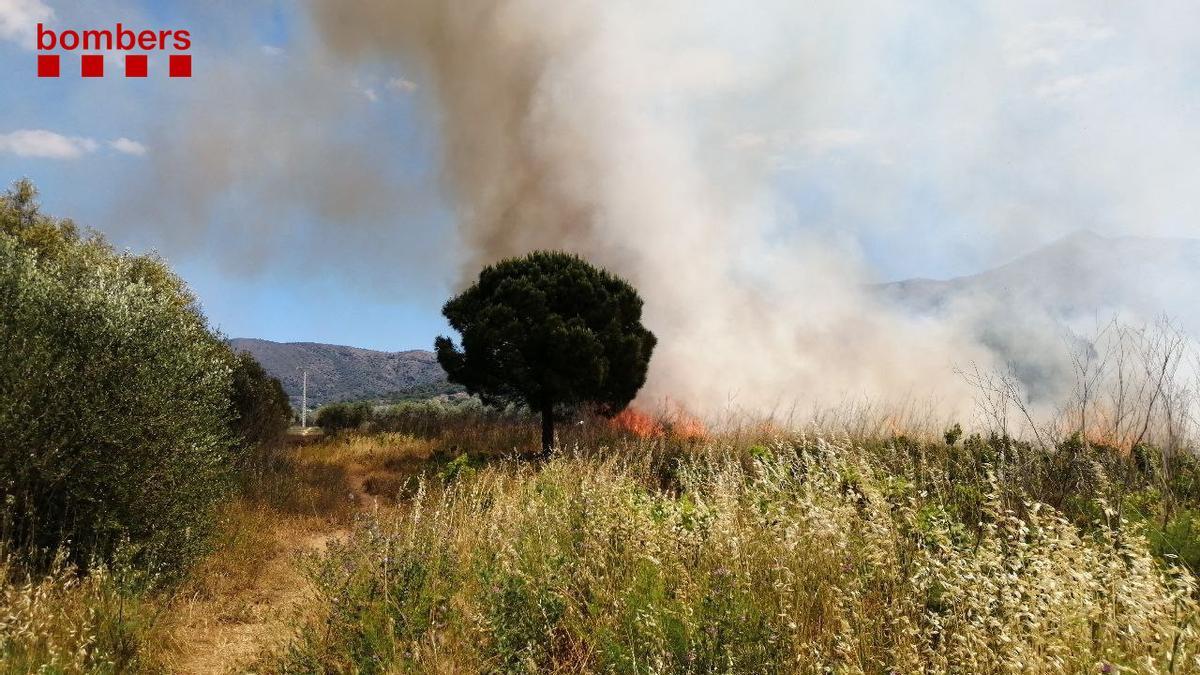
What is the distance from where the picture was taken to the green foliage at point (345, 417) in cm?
2541

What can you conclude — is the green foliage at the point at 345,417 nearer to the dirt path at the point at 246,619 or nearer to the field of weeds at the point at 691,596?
the dirt path at the point at 246,619

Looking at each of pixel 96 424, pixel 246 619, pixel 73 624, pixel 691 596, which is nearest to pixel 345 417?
pixel 246 619

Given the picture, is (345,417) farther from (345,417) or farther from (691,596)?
(691,596)

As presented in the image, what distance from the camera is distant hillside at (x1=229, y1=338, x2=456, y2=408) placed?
422ft

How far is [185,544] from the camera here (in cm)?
756

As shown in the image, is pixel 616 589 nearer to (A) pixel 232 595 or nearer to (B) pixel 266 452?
(A) pixel 232 595

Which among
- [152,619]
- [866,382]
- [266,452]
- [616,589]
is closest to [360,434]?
[266,452]

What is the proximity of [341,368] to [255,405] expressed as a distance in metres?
138

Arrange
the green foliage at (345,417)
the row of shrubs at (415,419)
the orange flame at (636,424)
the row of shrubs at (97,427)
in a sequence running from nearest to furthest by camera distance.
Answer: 1. the row of shrubs at (97,427)
2. the orange flame at (636,424)
3. the row of shrubs at (415,419)
4. the green foliage at (345,417)

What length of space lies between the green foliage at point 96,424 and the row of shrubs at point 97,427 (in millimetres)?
12

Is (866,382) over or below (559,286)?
below

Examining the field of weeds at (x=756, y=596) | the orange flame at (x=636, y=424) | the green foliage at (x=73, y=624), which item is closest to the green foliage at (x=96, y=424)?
the green foliage at (x=73, y=624)

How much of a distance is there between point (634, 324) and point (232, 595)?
11.1 m

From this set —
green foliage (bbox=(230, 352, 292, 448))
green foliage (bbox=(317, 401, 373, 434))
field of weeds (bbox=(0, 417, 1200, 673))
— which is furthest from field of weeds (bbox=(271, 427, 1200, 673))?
green foliage (bbox=(317, 401, 373, 434))
